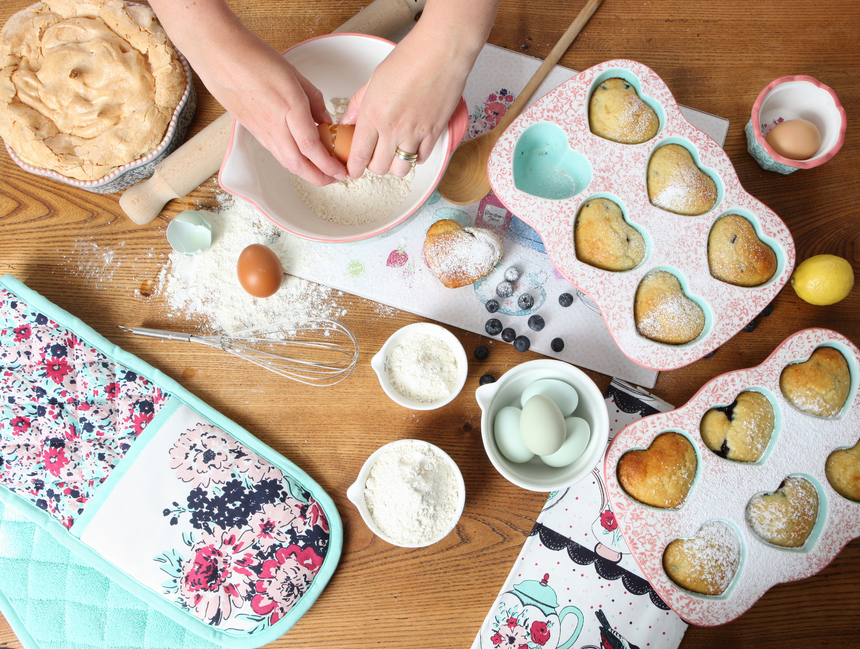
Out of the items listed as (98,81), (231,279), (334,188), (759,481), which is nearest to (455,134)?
(334,188)

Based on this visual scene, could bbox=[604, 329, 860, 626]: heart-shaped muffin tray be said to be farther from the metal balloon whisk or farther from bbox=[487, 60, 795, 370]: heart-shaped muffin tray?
the metal balloon whisk

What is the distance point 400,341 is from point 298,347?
20 cm

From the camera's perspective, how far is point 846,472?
2.67ft

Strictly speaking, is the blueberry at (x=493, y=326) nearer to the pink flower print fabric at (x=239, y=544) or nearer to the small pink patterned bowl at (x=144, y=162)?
the pink flower print fabric at (x=239, y=544)

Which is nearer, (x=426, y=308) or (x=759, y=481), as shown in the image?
(x=759, y=481)

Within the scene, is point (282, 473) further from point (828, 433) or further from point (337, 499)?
point (828, 433)

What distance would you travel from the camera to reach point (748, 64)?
96cm

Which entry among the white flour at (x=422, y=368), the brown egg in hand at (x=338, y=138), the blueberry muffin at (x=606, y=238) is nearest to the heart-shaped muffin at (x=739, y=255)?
the blueberry muffin at (x=606, y=238)

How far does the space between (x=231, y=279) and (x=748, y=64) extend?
3.38 feet

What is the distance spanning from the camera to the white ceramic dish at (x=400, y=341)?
2.79ft

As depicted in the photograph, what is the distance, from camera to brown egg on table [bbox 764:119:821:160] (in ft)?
2.85

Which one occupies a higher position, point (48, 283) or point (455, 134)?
point (455, 134)

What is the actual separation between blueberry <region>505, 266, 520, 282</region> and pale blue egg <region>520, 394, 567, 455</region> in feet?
0.79

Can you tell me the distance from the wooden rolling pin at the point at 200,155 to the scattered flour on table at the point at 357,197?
0.15m
